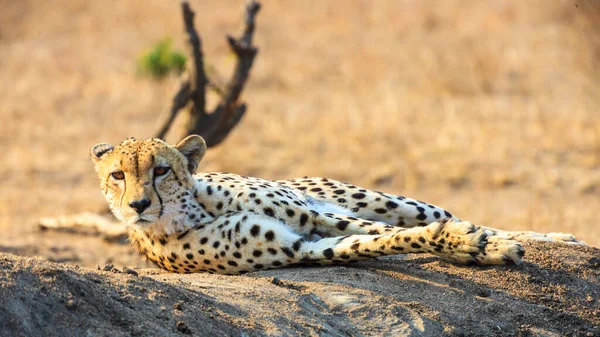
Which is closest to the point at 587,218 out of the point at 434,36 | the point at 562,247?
the point at 562,247

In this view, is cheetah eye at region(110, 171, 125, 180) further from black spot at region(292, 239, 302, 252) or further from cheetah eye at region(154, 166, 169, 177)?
black spot at region(292, 239, 302, 252)

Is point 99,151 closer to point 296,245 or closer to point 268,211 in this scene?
point 268,211

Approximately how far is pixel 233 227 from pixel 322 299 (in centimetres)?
73

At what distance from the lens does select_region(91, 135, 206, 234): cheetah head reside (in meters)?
4.51

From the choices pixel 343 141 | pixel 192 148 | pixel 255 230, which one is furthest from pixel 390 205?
pixel 343 141

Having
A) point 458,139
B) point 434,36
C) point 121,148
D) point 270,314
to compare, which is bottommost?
point 270,314

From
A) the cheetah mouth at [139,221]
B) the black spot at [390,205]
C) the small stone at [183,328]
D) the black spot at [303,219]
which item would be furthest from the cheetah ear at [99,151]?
the small stone at [183,328]

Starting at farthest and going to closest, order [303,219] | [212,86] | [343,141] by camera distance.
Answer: [343,141], [212,86], [303,219]

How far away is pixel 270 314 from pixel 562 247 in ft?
6.14

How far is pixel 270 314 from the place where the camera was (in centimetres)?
386

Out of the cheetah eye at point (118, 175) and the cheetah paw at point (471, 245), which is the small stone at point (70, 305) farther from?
the cheetah paw at point (471, 245)

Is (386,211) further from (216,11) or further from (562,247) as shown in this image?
(216,11)

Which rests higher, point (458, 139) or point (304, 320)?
point (458, 139)

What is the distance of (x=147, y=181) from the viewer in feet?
15.0
